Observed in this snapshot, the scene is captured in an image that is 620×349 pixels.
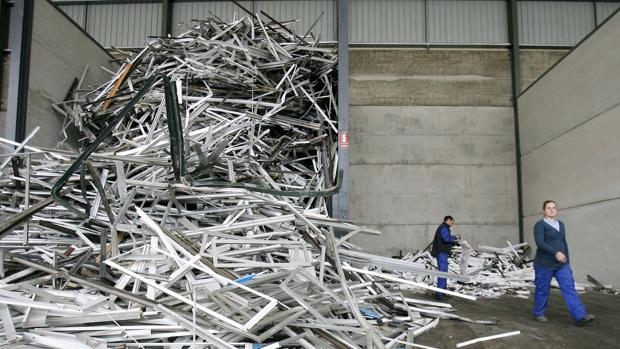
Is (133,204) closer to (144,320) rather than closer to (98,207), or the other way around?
(98,207)

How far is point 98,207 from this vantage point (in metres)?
3.75

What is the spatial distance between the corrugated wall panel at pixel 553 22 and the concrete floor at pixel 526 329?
6.89 meters

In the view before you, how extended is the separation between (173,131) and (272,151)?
1780 millimetres

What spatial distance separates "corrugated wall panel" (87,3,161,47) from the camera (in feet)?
33.9

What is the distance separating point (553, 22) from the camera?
1023cm

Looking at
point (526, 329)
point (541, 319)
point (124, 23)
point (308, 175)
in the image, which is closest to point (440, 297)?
point (541, 319)

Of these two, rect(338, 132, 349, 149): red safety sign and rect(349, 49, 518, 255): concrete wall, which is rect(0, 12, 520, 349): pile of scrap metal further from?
rect(349, 49, 518, 255): concrete wall

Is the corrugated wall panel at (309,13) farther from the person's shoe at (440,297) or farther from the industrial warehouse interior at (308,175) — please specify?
the person's shoe at (440,297)

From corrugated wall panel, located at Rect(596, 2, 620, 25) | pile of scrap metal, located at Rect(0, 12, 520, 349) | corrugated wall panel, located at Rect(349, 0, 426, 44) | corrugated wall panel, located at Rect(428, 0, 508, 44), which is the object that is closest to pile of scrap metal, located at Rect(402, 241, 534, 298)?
pile of scrap metal, located at Rect(0, 12, 520, 349)

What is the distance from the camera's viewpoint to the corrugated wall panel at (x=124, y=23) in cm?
1032

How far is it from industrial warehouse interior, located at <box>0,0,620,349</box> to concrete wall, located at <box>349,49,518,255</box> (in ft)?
0.14

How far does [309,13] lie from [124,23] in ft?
13.8

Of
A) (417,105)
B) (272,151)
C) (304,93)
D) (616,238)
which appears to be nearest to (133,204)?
(272,151)

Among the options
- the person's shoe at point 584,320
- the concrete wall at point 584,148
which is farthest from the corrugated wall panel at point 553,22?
the person's shoe at point 584,320
